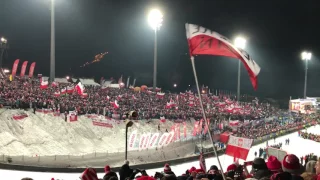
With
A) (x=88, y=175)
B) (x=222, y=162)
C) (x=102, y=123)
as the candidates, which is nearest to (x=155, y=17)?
(x=102, y=123)

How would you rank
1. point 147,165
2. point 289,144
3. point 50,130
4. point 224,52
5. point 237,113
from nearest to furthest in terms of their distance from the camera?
point 224,52 → point 147,165 → point 50,130 → point 289,144 → point 237,113

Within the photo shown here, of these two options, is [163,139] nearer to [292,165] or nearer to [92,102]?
[92,102]

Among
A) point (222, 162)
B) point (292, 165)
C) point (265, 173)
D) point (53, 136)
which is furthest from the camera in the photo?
point (53, 136)

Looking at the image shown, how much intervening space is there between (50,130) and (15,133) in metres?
2.73

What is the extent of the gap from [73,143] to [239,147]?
17.9 meters

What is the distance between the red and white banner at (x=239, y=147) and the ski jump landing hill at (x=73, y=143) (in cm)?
1062

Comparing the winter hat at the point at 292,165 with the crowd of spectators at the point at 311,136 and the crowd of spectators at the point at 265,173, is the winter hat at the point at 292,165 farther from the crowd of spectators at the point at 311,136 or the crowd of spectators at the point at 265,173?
the crowd of spectators at the point at 311,136

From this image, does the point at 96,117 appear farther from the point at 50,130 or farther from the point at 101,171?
the point at 101,171

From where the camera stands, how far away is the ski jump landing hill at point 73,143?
67.8 ft

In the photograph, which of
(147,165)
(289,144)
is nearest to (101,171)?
(147,165)

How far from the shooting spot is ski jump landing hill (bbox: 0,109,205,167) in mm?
20658

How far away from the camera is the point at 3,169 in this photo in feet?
58.3

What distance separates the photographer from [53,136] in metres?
25.8

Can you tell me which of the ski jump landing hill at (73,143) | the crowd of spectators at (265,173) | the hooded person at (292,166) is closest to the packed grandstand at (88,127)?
the ski jump landing hill at (73,143)
